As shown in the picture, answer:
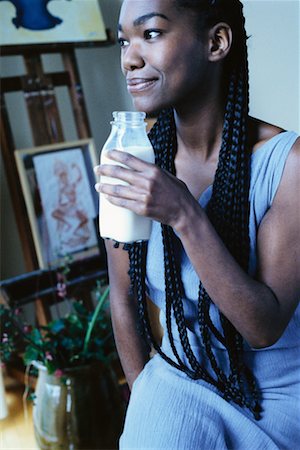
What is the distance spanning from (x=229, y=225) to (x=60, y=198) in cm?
125

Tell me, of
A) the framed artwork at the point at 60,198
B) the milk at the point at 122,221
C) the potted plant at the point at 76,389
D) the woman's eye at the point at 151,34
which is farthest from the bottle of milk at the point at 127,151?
the framed artwork at the point at 60,198

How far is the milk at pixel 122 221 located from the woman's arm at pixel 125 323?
0.27 metres

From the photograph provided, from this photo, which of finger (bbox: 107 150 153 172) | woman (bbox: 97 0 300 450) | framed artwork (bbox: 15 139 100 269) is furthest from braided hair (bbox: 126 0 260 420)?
framed artwork (bbox: 15 139 100 269)

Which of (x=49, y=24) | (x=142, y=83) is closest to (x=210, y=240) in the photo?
(x=142, y=83)

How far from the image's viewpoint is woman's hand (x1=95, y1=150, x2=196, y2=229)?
0.72 metres

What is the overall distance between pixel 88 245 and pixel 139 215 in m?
1.33

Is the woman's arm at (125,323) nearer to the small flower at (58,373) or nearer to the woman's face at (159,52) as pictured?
the woman's face at (159,52)

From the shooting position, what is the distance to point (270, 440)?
2.75 ft

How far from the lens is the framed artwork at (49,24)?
6.37 feet

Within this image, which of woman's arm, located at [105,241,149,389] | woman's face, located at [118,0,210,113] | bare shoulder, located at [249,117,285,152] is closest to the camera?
woman's face, located at [118,0,210,113]

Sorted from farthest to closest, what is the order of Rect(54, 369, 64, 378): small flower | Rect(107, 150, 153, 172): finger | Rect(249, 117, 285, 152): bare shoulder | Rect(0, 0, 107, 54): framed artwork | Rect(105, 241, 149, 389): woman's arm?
Rect(0, 0, 107, 54): framed artwork → Rect(54, 369, 64, 378): small flower → Rect(105, 241, 149, 389): woman's arm → Rect(249, 117, 285, 152): bare shoulder → Rect(107, 150, 153, 172): finger

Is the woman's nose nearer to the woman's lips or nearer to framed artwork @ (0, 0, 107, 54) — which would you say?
the woman's lips

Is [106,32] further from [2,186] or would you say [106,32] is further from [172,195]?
[172,195]

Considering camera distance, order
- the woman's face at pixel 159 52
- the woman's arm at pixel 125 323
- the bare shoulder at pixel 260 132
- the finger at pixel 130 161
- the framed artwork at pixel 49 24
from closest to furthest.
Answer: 1. the finger at pixel 130 161
2. the woman's face at pixel 159 52
3. the bare shoulder at pixel 260 132
4. the woman's arm at pixel 125 323
5. the framed artwork at pixel 49 24
